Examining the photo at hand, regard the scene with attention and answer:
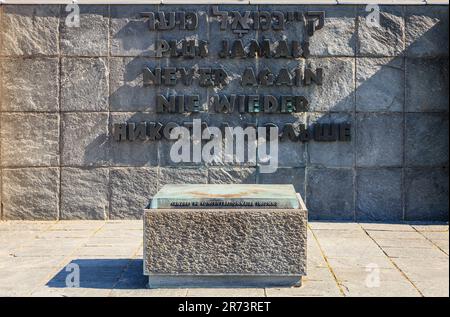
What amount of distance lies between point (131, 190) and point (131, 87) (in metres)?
1.35

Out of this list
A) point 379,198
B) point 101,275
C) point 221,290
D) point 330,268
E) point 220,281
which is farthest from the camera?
point 379,198

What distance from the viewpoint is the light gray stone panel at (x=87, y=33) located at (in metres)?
8.42

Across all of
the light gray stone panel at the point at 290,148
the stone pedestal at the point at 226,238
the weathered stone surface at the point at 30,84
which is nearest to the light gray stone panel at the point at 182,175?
the light gray stone panel at the point at 290,148

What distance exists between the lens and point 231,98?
8398 mm

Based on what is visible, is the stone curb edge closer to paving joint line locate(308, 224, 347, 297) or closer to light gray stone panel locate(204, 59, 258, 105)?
light gray stone panel locate(204, 59, 258, 105)

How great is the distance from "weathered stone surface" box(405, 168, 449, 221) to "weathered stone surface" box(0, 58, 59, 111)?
4.76 metres

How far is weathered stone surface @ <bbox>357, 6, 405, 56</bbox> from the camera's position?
8406 mm

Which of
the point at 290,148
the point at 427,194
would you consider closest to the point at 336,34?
the point at 290,148

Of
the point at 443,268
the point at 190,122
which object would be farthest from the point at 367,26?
the point at 443,268

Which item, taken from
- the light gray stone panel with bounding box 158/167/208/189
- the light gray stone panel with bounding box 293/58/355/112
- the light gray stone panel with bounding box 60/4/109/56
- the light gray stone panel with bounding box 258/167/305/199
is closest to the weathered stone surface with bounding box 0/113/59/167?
the light gray stone panel with bounding box 60/4/109/56

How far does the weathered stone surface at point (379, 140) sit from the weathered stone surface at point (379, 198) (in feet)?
0.69

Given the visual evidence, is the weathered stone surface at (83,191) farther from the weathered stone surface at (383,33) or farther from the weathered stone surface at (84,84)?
the weathered stone surface at (383,33)

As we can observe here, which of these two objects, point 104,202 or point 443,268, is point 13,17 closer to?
point 104,202

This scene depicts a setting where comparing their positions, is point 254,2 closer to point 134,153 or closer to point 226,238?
point 134,153
